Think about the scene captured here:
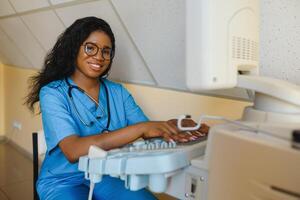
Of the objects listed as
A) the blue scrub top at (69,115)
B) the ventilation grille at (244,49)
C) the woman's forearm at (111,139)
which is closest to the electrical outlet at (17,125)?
the blue scrub top at (69,115)

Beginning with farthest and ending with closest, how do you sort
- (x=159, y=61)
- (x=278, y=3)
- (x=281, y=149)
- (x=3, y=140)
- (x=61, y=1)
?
(x=3, y=140) → (x=61, y=1) → (x=159, y=61) → (x=278, y=3) → (x=281, y=149)

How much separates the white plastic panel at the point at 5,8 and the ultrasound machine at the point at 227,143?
1909mm

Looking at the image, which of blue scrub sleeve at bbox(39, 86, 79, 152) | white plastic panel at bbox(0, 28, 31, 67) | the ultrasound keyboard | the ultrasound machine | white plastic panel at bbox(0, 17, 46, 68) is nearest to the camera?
the ultrasound machine

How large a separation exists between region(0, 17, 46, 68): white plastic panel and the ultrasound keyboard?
1881 mm

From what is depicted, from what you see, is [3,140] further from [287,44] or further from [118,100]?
[287,44]

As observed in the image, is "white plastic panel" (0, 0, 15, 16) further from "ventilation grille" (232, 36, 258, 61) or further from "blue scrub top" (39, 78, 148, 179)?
"ventilation grille" (232, 36, 258, 61)

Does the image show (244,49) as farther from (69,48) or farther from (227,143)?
(69,48)

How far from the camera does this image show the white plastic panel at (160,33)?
1238 mm

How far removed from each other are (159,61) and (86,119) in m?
0.43

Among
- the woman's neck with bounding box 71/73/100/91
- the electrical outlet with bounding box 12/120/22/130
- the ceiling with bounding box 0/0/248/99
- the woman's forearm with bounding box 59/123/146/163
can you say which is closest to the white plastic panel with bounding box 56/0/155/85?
the ceiling with bounding box 0/0/248/99

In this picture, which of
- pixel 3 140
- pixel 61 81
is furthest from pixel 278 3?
pixel 3 140

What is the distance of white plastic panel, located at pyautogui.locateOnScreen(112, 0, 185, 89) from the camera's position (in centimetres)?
124

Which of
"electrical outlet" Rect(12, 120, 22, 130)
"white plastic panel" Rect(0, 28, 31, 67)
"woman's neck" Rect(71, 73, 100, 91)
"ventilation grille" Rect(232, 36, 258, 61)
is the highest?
"white plastic panel" Rect(0, 28, 31, 67)

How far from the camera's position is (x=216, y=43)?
26.3 inches
